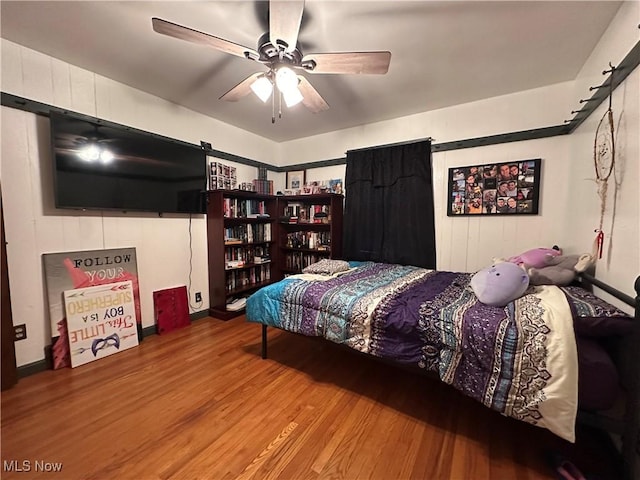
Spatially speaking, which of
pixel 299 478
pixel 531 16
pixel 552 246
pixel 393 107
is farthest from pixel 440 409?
pixel 393 107

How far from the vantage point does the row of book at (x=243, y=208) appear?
329 cm

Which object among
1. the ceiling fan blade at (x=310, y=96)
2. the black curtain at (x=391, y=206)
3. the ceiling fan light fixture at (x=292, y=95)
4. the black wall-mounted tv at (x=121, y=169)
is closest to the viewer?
the ceiling fan light fixture at (x=292, y=95)

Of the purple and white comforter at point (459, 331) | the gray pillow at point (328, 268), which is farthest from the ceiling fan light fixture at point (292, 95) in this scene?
the gray pillow at point (328, 268)

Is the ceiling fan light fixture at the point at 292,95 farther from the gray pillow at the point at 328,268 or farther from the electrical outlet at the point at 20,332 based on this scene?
the electrical outlet at the point at 20,332

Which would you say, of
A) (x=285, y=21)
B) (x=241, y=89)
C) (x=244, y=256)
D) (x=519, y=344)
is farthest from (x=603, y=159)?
(x=244, y=256)

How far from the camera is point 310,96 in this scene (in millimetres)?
2082

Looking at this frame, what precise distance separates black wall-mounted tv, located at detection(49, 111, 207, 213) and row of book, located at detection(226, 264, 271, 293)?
965mm

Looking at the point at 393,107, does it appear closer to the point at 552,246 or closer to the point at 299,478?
the point at 552,246

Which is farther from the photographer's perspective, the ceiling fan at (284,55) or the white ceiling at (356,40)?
the white ceiling at (356,40)

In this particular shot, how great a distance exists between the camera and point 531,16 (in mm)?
1683

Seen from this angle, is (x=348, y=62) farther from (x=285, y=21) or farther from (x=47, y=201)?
(x=47, y=201)

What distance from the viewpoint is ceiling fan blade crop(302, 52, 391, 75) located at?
1604 millimetres

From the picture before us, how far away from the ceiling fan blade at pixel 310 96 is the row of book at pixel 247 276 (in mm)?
2238

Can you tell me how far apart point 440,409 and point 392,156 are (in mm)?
2662
